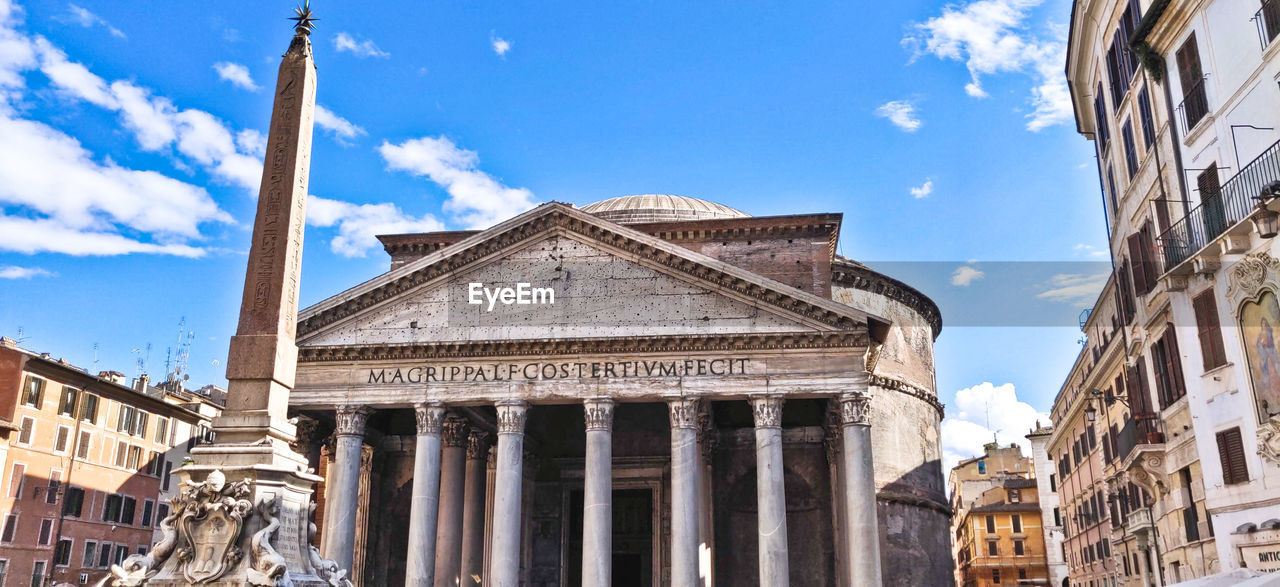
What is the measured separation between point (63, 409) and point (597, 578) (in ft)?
62.5

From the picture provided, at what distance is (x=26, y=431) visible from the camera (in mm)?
27016

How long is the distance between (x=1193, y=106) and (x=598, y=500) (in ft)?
39.6

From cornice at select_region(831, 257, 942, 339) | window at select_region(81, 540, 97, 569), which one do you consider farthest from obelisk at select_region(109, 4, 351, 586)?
window at select_region(81, 540, 97, 569)

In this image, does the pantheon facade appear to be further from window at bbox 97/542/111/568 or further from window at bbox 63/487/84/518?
window at bbox 97/542/111/568

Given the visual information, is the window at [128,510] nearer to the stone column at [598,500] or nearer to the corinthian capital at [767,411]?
the stone column at [598,500]

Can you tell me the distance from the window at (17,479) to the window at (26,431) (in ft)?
2.22

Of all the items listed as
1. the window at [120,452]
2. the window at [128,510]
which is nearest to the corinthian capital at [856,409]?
the window at [120,452]

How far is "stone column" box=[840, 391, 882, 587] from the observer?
18.2m

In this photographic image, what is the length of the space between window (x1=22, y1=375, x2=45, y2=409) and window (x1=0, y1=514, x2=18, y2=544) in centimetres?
306

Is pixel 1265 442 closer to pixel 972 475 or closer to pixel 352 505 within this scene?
pixel 352 505


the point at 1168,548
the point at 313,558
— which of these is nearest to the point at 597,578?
the point at 1168,548

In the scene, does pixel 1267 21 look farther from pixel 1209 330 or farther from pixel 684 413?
pixel 684 413

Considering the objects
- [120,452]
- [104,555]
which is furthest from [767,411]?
[120,452]

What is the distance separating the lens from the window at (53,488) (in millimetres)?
27484
